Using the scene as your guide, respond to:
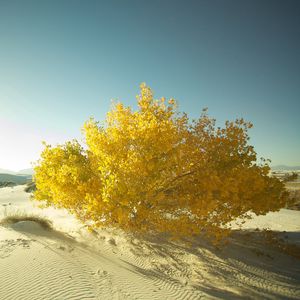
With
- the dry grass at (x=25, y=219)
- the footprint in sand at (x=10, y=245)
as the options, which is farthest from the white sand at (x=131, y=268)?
the dry grass at (x=25, y=219)

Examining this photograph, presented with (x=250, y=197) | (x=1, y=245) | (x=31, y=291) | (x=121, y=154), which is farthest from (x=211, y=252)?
(x=1, y=245)

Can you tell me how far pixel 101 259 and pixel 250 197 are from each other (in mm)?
6965

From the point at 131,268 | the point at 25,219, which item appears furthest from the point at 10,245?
the point at 25,219

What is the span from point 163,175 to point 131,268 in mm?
4040

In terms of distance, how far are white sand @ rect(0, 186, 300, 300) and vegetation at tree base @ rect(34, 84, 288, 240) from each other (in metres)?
1.51

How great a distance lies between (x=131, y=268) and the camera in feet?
Result: 30.8

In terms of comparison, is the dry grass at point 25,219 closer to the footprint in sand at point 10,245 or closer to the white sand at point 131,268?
the white sand at point 131,268

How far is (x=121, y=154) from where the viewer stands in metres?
9.30

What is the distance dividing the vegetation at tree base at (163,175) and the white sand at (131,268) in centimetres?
151

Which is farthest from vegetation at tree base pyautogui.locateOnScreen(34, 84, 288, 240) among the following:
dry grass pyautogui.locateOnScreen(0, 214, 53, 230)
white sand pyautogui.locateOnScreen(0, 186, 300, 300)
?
dry grass pyautogui.locateOnScreen(0, 214, 53, 230)

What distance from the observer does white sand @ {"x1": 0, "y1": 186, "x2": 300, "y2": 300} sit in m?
6.88

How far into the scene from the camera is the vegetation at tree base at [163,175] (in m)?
8.98

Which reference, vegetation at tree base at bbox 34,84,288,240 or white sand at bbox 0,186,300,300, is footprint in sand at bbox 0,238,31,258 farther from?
vegetation at tree base at bbox 34,84,288,240

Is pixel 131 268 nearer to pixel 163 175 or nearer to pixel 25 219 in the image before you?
pixel 163 175
